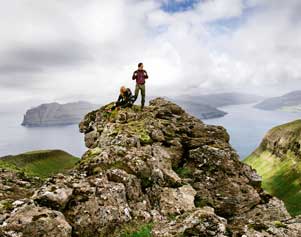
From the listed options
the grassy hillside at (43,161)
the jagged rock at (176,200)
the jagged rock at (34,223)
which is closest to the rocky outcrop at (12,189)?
the jagged rock at (34,223)

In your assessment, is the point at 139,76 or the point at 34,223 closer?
the point at 34,223

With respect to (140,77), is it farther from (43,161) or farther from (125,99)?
(43,161)

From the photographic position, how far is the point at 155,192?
72.1ft

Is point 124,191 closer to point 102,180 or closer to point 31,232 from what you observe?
point 102,180

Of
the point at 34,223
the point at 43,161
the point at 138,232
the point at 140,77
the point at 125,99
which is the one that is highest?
the point at 140,77

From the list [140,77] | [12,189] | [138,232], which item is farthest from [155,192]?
[140,77]

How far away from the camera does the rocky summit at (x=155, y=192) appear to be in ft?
46.0

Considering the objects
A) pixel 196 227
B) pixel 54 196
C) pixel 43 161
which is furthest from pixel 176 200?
pixel 43 161

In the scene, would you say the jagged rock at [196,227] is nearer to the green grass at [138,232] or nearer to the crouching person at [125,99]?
the green grass at [138,232]

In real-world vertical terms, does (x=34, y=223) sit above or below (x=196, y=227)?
above

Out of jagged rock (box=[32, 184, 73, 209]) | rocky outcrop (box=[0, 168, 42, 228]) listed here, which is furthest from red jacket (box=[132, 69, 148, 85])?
jagged rock (box=[32, 184, 73, 209])

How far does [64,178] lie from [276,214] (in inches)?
763

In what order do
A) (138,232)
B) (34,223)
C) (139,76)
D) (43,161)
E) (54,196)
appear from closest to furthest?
1. (34,223)
2. (138,232)
3. (54,196)
4. (139,76)
5. (43,161)

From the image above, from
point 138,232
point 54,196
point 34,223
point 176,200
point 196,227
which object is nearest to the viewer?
point 196,227
